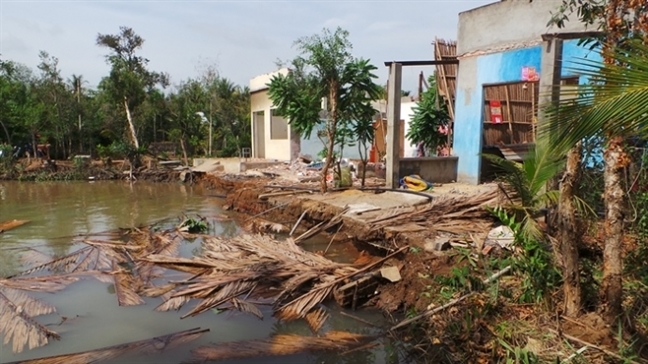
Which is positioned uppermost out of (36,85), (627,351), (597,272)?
(36,85)

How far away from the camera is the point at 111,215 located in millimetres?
12820

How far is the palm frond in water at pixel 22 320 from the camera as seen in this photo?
5.08 meters

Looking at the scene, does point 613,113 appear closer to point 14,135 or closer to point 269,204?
point 269,204

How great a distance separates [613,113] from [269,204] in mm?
9639

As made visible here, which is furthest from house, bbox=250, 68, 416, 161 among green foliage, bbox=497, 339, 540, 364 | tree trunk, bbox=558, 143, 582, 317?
green foliage, bbox=497, 339, 540, 364

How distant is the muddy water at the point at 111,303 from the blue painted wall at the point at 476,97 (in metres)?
5.99

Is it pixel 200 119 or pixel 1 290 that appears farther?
pixel 200 119

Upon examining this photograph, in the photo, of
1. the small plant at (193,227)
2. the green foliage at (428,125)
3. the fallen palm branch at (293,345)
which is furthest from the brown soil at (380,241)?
the green foliage at (428,125)

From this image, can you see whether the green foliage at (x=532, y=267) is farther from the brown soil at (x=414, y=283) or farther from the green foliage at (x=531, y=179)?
the brown soil at (x=414, y=283)

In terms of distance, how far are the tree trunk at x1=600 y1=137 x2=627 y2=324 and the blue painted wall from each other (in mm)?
7221

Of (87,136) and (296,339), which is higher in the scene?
(87,136)

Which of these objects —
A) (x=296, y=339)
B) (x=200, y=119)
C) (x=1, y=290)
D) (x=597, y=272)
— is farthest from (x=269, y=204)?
(x=200, y=119)

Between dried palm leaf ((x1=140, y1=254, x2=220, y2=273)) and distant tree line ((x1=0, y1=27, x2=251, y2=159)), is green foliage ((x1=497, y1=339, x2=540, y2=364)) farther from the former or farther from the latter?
distant tree line ((x1=0, y1=27, x2=251, y2=159))

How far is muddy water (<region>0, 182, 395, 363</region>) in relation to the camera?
4926mm
